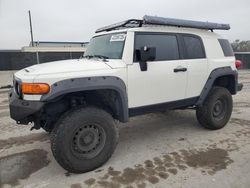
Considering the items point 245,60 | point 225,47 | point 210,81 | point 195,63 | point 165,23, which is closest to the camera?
point 165,23

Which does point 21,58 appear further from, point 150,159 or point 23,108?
point 150,159

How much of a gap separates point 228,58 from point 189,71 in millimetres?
1306

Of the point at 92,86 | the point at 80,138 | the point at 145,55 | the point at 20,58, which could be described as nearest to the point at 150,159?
the point at 80,138

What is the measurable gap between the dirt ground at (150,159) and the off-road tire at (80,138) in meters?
0.14

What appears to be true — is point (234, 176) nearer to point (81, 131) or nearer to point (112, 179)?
point (112, 179)

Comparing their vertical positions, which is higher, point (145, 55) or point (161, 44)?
point (161, 44)

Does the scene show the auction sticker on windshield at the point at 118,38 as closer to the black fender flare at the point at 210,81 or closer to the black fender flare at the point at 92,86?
the black fender flare at the point at 92,86

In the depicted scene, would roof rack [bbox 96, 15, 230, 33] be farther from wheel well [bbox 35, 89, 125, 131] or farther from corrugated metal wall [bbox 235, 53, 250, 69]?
corrugated metal wall [bbox 235, 53, 250, 69]

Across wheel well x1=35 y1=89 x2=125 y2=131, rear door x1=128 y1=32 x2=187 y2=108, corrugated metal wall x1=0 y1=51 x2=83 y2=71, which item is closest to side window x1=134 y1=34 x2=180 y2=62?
rear door x1=128 y1=32 x2=187 y2=108

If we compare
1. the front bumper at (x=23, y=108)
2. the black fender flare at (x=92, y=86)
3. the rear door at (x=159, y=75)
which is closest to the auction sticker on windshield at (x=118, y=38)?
the rear door at (x=159, y=75)

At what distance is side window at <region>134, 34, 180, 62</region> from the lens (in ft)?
14.1

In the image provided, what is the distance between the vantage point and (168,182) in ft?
11.0

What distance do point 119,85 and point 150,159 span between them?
1.22 meters

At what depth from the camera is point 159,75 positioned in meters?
→ 4.32
